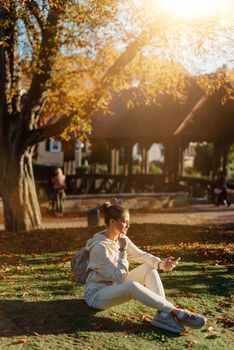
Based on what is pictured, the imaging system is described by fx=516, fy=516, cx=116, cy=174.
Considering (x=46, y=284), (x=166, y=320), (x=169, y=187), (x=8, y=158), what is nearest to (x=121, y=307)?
(x=166, y=320)

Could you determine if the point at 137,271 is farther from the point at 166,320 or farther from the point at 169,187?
the point at 169,187

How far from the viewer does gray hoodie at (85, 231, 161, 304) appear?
5.60 metres

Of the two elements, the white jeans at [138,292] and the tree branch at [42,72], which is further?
the tree branch at [42,72]

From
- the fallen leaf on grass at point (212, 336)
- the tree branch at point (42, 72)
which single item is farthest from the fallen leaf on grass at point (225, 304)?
the tree branch at point (42, 72)

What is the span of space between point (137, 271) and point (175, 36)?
27.6ft

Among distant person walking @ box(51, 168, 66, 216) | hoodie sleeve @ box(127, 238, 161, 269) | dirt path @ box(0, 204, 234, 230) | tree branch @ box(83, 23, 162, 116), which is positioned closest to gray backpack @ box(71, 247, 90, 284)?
hoodie sleeve @ box(127, 238, 161, 269)

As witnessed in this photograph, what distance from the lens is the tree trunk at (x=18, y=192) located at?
535 inches

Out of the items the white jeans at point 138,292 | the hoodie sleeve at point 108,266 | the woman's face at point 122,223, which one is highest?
the woman's face at point 122,223

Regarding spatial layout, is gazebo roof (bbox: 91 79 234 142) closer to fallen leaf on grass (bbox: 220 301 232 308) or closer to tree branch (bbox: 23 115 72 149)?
tree branch (bbox: 23 115 72 149)

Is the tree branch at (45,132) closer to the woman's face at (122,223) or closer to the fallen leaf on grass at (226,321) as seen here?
the woman's face at (122,223)

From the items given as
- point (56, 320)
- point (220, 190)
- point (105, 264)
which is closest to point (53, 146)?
point (220, 190)

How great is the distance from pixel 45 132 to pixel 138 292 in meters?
8.62

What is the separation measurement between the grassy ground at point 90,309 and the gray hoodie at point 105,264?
1.33ft

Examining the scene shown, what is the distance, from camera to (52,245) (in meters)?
11.4
